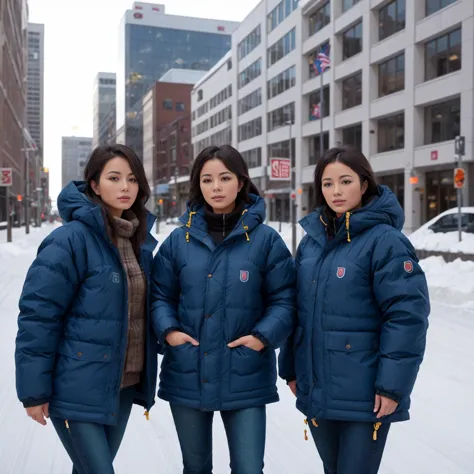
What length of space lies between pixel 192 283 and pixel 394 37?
38.8 m

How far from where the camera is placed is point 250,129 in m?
67.5

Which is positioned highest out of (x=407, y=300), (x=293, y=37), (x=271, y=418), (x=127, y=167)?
(x=293, y=37)

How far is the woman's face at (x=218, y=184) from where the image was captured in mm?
3102

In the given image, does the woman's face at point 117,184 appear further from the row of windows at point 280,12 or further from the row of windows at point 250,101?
the row of windows at point 250,101

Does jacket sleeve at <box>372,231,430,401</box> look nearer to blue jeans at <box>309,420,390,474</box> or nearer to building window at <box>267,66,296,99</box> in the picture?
blue jeans at <box>309,420,390,474</box>

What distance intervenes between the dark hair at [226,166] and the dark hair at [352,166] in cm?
41

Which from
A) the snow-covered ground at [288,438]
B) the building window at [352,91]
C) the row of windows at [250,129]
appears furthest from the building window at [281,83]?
the snow-covered ground at [288,438]

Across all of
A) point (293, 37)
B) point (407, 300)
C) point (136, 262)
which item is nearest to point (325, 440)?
point (407, 300)

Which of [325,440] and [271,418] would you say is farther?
[271,418]

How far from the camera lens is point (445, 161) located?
33188 millimetres

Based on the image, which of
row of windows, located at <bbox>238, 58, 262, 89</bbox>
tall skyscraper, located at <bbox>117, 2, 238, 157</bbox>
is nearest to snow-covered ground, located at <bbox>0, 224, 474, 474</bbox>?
row of windows, located at <bbox>238, 58, 262, 89</bbox>

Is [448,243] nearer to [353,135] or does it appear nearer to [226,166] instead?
[226,166]

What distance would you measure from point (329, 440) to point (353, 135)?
43.0 m

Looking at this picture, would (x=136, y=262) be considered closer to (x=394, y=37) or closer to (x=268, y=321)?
(x=268, y=321)
